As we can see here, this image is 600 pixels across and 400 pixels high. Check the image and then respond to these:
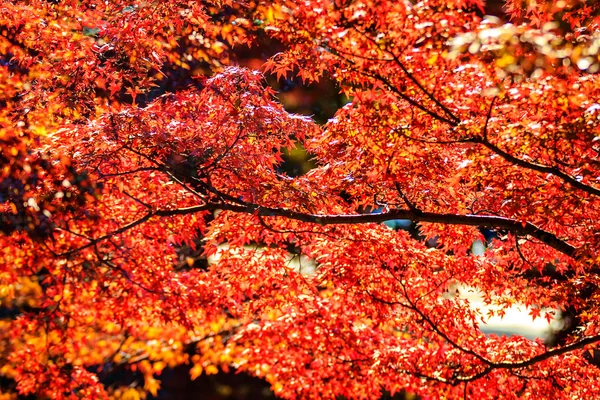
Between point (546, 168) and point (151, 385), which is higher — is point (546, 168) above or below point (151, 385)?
above

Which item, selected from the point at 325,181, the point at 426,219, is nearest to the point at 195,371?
the point at 325,181

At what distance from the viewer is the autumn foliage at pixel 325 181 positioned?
403 cm

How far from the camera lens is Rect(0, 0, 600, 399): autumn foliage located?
4.03 meters

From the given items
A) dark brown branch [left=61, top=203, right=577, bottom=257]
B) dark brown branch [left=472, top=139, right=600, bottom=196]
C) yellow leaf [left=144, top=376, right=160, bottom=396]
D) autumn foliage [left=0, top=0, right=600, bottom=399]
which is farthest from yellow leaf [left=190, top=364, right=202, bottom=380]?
dark brown branch [left=472, top=139, right=600, bottom=196]

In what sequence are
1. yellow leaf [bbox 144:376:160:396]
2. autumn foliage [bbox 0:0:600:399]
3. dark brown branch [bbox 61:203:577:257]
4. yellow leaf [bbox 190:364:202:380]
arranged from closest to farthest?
autumn foliage [bbox 0:0:600:399], dark brown branch [bbox 61:203:577:257], yellow leaf [bbox 144:376:160:396], yellow leaf [bbox 190:364:202:380]

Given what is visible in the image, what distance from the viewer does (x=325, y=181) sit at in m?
5.82

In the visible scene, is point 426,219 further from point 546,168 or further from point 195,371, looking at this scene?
point 195,371

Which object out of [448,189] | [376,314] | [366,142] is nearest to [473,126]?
[366,142]

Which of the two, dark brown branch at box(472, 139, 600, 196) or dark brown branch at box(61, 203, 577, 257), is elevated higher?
dark brown branch at box(472, 139, 600, 196)

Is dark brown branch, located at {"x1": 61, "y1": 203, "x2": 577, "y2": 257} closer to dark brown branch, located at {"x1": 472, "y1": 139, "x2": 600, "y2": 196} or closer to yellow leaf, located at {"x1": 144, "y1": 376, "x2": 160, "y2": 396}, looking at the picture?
dark brown branch, located at {"x1": 472, "y1": 139, "x2": 600, "y2": 196}

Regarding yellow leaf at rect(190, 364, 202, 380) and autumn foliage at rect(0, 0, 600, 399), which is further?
yellow leaf at rect(190, 364, 202, 380)

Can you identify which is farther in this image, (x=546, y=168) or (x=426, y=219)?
(x=426, y=219)

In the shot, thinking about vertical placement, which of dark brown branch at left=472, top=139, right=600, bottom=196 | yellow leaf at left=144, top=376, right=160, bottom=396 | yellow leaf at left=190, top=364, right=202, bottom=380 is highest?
dark brown branch at left=472, top=139, right=600, bottom=196

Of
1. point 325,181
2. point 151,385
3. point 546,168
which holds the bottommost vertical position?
point 151,385
